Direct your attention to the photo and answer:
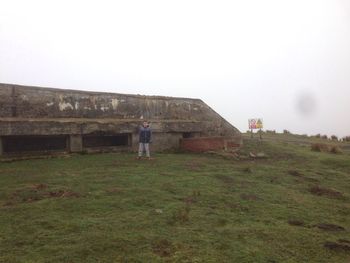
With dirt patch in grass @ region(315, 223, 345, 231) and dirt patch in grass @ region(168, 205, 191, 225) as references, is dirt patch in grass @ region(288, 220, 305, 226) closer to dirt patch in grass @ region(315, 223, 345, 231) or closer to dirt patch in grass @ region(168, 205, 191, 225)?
dirt patch in grass @ region(315, 223, 345, 231)

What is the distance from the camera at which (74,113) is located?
12.2 metres

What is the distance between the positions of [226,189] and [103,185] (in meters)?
2.44

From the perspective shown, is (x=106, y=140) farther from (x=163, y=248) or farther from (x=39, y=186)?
(x=163, y=248)

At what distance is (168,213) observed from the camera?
5844mm

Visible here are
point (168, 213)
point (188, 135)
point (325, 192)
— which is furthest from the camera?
point (188, 135)

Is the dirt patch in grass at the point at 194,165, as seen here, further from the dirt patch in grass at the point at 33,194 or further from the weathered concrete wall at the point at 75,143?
the dirt patch in grass at the point at 33,194

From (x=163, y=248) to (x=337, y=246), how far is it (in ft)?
7.58

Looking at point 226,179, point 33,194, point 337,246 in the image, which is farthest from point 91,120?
point 337,246

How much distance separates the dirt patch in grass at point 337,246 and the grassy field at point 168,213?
0.10ft

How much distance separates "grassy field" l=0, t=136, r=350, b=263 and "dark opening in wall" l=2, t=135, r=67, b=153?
1.17 metres

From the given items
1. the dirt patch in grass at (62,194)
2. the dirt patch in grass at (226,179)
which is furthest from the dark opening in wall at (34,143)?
the dirt patch in grass at (226,179)

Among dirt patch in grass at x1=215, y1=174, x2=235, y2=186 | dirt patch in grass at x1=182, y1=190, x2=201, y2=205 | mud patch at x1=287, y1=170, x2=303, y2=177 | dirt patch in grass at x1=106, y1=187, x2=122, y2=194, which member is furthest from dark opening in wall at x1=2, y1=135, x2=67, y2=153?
mud patch at x1=287, y1=170, x2=303, y2=177

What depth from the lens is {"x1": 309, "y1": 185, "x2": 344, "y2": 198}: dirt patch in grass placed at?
8.07 metres

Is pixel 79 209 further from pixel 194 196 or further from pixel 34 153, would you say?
pixel 34 153
